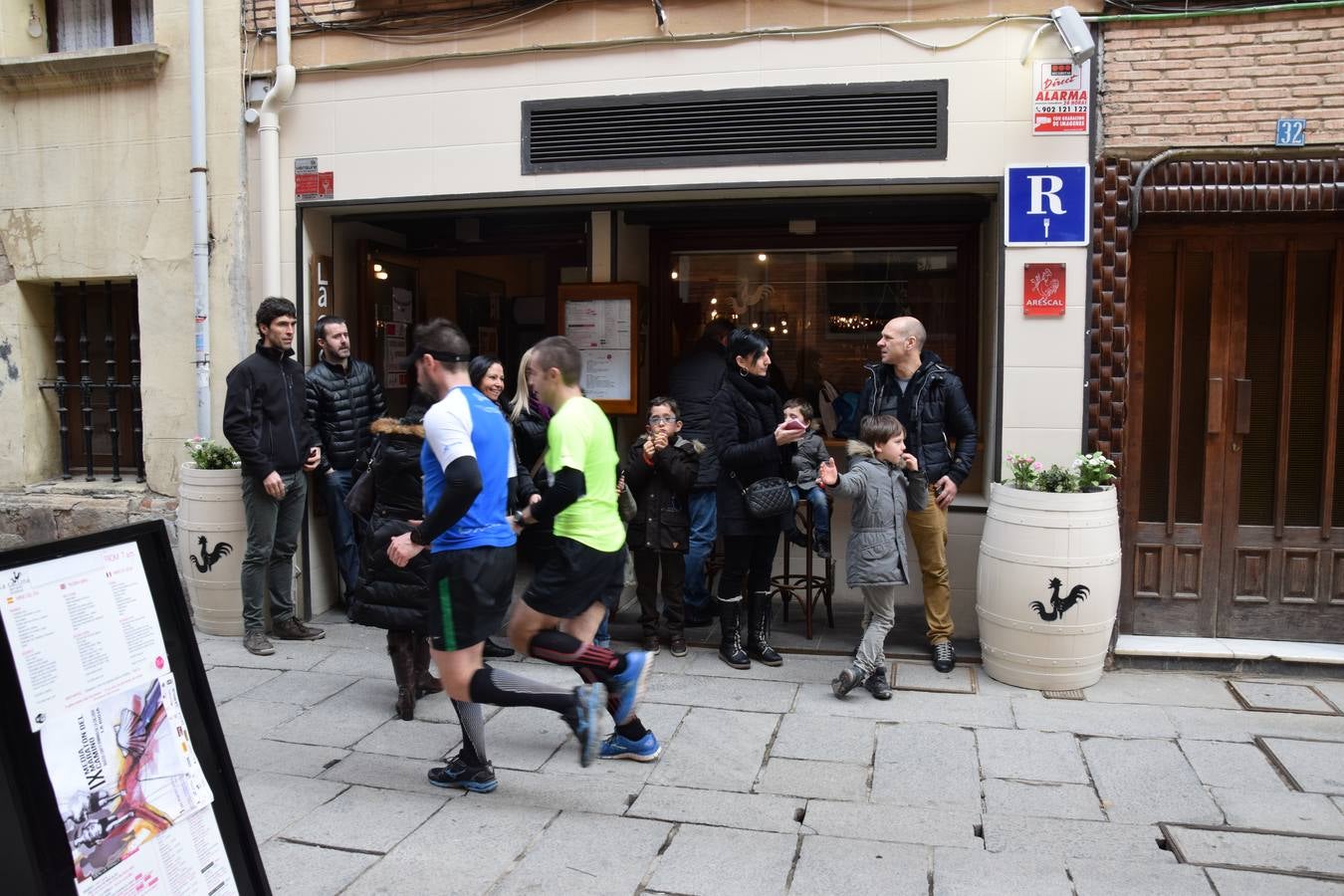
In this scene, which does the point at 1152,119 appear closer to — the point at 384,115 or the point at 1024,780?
the point at 1024,780

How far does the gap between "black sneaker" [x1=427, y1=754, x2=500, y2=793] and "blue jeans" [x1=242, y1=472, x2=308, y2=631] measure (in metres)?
2.56

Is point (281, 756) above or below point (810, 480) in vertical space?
below

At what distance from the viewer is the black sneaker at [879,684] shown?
5449mm

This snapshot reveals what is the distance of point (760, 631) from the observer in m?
6.12

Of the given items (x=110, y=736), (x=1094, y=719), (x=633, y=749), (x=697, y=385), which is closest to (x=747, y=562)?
(x=697, y=385)

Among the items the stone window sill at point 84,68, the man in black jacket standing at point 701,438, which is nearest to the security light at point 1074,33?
the man in black jacket standing at point 701,438

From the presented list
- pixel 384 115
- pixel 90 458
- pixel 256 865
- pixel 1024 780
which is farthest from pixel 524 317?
pixel 256 865

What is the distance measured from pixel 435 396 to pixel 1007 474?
324 cm

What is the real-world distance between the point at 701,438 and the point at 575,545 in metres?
2.48

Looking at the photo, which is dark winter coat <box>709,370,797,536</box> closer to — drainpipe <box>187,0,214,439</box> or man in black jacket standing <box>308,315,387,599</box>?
man in black jacket standing <box>308,315,387,599</box>

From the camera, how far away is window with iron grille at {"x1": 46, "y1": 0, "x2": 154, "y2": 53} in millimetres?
7582

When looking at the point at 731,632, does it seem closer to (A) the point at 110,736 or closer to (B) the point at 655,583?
(B) the point at 655,583

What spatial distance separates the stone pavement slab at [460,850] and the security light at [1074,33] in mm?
4638

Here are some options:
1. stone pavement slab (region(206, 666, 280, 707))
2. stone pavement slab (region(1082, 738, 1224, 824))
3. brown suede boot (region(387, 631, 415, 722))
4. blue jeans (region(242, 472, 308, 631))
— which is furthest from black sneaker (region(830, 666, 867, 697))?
blue jeans (region(242, 472, 308, 631))
